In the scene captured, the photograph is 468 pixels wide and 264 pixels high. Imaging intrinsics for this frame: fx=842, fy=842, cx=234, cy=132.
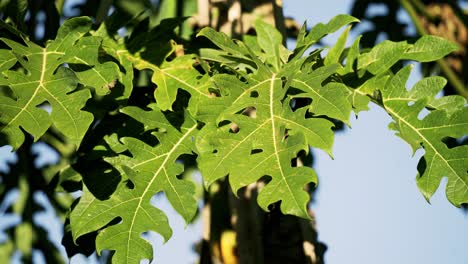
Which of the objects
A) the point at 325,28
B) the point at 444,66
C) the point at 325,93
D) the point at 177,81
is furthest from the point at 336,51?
the point at 444,66

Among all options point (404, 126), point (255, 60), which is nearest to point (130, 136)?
point (255, 60)

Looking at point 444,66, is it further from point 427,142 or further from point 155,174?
point 155,174

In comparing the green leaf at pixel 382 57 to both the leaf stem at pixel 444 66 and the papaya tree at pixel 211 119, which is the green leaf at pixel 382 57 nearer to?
the papaya tree at pixel 211 119

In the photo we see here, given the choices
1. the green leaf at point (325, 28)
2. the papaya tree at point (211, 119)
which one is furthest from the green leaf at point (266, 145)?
the green leaf at point (325, 28)

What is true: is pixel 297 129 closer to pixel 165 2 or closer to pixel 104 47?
pixel 104 47

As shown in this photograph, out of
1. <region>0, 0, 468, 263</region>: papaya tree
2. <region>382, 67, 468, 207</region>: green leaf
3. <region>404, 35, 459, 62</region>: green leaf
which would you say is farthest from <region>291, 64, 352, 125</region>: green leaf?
<region>404, 35, 459, 62</region>: green leaf
